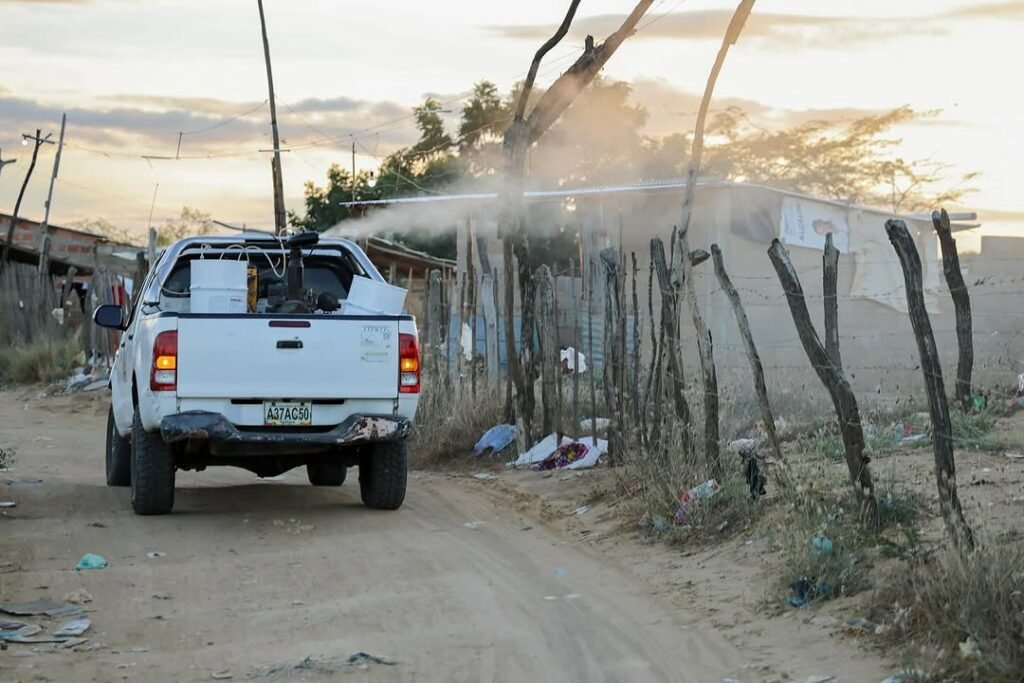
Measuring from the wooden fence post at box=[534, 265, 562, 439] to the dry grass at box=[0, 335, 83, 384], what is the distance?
15.2 metres

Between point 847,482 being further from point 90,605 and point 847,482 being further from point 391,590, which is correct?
point 90,605

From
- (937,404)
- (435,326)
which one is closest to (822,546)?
(937,404)

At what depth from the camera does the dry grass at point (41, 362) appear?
26797 millimetres

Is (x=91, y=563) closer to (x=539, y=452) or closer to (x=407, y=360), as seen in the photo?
(x=407, y=360)

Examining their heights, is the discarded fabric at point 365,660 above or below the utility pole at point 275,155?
below

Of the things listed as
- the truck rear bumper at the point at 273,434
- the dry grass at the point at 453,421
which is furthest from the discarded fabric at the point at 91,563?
the dry grass at the point at 453,421

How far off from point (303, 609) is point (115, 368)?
16.8 ft

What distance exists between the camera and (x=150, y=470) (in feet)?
32.2

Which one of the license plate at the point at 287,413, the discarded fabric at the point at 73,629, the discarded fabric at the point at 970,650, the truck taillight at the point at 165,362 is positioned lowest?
the discarded fabric at the point at 73,629

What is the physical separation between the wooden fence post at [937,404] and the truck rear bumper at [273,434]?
3.89 metres

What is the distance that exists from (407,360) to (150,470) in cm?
194

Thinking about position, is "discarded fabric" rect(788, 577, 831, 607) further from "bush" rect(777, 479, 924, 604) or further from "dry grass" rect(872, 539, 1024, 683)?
"dry grass" rect(872, 539, 1024, 683)

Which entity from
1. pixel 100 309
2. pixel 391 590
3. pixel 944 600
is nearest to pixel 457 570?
pixel 391 590

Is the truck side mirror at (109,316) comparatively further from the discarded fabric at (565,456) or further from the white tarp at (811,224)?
the white tarp at (811,224)
